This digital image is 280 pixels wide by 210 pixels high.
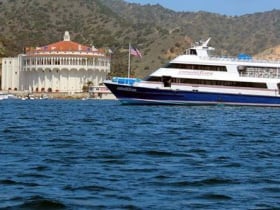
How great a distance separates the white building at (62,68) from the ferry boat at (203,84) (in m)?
76.6

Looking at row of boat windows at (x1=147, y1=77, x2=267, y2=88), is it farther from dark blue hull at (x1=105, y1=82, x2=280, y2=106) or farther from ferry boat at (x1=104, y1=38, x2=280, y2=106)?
dark blue hull at (x1=105, y1=82, x2=280, y2=106)

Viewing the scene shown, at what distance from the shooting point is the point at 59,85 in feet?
494

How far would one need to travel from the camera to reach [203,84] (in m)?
71.8

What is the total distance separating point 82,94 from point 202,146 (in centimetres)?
11795

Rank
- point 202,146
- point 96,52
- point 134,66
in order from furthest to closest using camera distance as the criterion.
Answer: point 134,66, point 96,52, point 202,146

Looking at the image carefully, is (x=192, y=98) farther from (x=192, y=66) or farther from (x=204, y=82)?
→ (x=192, y=66)

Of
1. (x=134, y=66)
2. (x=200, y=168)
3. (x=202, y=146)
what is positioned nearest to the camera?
(x=200, y=168)

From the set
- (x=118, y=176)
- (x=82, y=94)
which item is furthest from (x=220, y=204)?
(x=82, y=94)

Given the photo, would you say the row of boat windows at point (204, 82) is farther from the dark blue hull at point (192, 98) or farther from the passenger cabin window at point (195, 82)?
the dark blue hull at point (192, 98)

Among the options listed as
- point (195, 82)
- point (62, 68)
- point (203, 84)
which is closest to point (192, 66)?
point (195, 82)

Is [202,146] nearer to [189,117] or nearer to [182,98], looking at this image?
[189,117]

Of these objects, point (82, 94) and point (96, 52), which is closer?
point (82, 94)

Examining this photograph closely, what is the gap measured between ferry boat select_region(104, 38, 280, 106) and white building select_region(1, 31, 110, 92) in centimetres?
7662

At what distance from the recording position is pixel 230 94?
72.2 metres
